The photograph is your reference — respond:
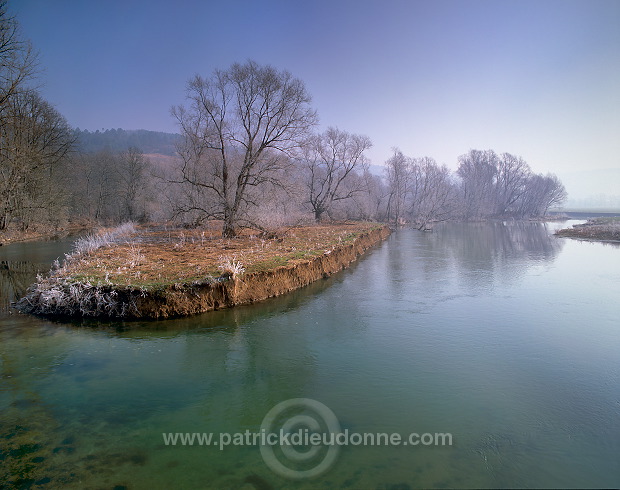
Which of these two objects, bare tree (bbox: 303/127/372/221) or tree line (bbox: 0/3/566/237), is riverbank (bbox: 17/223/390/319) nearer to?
tree line (bbox: 0/3/566/237)

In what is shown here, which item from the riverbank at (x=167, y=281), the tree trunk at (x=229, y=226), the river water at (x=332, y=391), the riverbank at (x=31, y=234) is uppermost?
the tree trunk at (x=229, y=226)

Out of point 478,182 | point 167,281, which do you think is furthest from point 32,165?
point 478,182

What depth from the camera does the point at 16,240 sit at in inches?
1069

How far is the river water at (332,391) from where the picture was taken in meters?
4.23

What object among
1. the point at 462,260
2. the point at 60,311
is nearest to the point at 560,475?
the point at 60,311

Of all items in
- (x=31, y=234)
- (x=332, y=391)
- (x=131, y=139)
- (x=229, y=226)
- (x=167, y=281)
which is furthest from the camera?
(x=131, y=139)

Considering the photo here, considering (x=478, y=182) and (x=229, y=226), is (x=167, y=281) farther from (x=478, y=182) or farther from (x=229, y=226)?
(x=478, y=182)

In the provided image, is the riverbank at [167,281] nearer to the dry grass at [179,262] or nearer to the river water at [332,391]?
the dry grass at [179,262]

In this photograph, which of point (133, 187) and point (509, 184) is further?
point (509, 184)

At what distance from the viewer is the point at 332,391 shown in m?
6.12

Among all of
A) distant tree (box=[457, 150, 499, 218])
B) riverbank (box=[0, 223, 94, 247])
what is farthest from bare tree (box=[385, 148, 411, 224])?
riverbank (box=[0, 223, 94, 247])

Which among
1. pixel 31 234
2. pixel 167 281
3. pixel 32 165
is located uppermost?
pixel 32 165

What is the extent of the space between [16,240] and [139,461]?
1221 inches

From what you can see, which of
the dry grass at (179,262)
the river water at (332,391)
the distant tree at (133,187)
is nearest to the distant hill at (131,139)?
the distant tree at (133,187)
